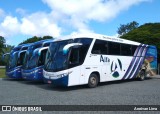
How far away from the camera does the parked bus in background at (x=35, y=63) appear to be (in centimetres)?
1861

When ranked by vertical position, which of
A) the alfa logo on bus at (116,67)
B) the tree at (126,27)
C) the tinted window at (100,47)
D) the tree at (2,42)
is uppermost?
the tree at (126,27)

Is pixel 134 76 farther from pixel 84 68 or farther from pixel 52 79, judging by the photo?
pixel 52 79

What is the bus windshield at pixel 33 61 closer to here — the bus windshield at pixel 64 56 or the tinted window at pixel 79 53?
the bus windshield at pixel 64 56

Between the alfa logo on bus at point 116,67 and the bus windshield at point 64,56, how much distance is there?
3.27m

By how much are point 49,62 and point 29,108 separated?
20.3 feet

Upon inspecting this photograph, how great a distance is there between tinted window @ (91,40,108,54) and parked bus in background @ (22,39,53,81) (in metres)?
3.58

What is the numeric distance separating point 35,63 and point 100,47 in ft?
16.4

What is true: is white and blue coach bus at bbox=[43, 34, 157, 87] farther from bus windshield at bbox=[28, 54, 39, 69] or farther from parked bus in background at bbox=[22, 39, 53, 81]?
bus windshield at bbox=[28, 54, 39, 69]

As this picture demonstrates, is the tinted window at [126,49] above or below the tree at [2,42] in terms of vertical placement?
below

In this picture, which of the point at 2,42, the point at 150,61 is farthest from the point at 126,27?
the point at 150,61

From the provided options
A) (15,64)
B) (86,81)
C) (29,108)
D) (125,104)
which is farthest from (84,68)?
(15,64)

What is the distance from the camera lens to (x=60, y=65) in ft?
48.9

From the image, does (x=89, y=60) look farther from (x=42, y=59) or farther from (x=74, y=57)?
(x=42, y=59)

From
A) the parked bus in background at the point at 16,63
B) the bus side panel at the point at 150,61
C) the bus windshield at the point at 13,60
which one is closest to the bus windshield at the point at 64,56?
the parked bus in background at the point at 16,63
